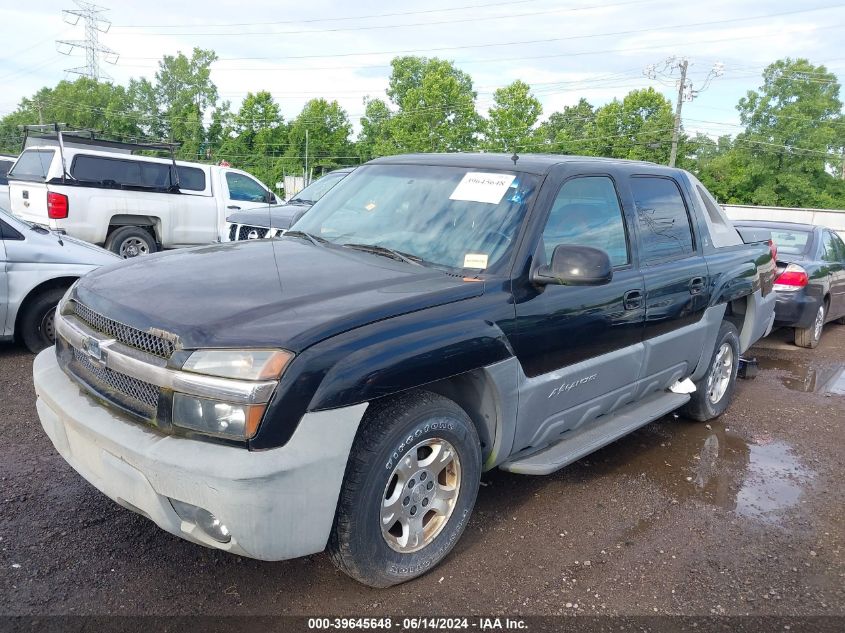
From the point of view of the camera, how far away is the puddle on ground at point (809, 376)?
22.0ft

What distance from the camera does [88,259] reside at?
→ 6.12 m

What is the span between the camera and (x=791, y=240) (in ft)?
29.5

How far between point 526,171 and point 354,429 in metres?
1.82

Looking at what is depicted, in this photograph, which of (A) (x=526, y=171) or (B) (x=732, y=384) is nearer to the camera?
(A) (x=526, y=171)

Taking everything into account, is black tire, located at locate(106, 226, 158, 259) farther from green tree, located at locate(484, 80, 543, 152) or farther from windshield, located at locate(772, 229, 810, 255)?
green tree, located at locate(484, 80, 543, 152)

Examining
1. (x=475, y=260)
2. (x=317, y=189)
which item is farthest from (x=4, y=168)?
(x=475, y=260)

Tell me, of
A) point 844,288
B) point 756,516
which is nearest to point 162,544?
point 756,516

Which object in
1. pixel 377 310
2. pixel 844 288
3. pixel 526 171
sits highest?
pixel 526 171

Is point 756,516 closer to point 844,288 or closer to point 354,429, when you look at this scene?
point 354,429

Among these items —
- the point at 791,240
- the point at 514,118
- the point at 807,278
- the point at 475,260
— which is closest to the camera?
the point at 475,260

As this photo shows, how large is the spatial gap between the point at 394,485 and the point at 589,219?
1.89 m

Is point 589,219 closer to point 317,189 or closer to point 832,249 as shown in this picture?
point 317,189

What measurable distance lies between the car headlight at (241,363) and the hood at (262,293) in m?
0.03

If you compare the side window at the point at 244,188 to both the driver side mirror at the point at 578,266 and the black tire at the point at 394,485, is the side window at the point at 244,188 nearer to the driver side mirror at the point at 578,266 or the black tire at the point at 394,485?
the driver side mirror at the point at 578,266
